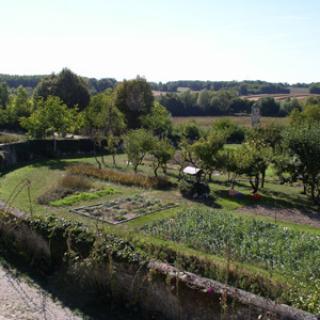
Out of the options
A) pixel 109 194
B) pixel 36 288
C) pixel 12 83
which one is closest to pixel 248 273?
pixel 36 288

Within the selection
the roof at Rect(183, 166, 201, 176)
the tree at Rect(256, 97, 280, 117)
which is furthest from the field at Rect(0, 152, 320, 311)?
the tree at Rect(256, 97, 280, 117)

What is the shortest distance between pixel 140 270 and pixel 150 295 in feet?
1.69

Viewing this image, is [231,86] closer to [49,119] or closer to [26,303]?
[49,119]

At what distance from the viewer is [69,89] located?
5078 centimetres

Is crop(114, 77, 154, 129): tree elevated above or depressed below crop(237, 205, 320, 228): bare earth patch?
above

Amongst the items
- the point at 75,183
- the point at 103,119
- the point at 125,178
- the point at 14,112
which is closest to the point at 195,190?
the point at 125,178

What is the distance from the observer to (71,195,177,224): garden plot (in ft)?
60.8

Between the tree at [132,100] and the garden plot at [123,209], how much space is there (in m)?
26.5

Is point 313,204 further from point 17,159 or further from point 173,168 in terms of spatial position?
point 17,159

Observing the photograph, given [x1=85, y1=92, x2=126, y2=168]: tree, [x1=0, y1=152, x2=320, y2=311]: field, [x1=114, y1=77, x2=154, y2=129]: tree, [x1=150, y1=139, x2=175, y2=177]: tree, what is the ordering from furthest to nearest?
[x1=114, y1=77, x2=154, y2=129]: tree < [x1=85, y1=92, x2=126, y2=168]: tree < [x1=150, y1=139, x2=175, y2=177]: tree < [x1=0, y1=152, x2=320, y2=311]: field

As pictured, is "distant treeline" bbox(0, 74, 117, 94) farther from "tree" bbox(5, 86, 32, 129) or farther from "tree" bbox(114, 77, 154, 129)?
"tree" bbox(5, 86, 32, 129)

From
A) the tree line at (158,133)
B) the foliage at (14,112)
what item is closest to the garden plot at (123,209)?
the tree line at (158,133)

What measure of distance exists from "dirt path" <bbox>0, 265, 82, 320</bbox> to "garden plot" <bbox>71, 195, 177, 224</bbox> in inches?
299

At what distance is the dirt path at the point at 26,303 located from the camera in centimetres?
880
